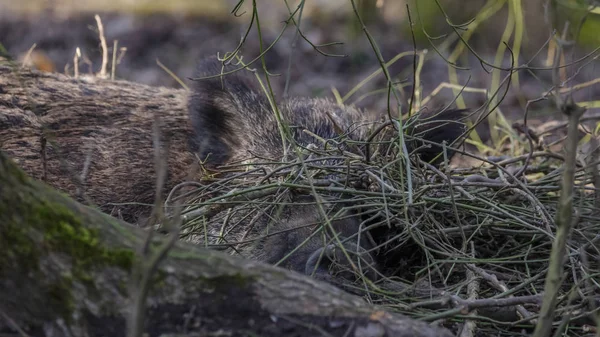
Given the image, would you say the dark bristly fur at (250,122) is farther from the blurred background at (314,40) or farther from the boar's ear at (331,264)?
the blurred background at (314,40)

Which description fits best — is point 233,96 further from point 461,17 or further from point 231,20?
point 231,20

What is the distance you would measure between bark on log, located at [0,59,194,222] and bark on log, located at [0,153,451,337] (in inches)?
63.7

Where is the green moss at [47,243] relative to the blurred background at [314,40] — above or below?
above

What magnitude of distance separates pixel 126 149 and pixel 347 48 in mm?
5226

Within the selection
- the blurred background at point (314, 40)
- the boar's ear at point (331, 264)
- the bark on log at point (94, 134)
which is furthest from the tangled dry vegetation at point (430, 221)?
the blurred background at point (314, 40)

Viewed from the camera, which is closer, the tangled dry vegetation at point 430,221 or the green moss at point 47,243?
the green moss at point 47,243

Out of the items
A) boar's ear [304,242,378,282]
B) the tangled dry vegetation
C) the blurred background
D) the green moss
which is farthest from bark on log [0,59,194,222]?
the blurred background

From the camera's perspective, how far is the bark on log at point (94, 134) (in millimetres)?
3537

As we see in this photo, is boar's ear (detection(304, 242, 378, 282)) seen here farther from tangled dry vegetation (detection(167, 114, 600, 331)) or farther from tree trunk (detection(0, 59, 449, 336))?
tree trunk (detection(0, 59, 449, 336))

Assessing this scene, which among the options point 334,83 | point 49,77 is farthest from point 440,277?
point 334,83

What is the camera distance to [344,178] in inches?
120

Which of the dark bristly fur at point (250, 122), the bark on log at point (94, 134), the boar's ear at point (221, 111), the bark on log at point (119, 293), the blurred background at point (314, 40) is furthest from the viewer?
the blurred background at point (314, 40)

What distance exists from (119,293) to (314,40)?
7.03 metres

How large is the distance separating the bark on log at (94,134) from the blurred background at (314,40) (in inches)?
107
